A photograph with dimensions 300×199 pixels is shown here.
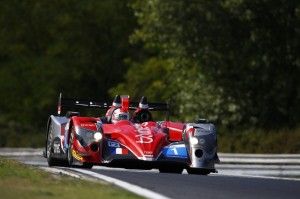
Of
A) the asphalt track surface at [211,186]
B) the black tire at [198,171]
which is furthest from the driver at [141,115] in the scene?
the asphalt track surface at [211,186]

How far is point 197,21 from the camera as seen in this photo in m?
31.8

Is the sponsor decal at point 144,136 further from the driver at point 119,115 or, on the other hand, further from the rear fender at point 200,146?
the driver at point 119,115

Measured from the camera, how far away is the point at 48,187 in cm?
1170

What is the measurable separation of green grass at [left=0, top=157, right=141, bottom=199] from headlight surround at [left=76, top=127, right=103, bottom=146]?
10.4 ft

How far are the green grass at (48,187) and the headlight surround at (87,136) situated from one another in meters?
3.16

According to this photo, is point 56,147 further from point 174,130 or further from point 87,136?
point 174,130

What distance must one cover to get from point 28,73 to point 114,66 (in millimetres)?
4244

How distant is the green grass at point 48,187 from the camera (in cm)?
1078

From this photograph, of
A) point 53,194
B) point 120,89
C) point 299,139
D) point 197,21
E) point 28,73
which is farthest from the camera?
point 28,73

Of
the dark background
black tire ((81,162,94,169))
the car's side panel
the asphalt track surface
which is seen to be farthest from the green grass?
the dark background

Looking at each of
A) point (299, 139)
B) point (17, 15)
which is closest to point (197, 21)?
point (299, 139)

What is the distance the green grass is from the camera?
10.8m

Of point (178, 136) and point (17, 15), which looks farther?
point (17, 15)

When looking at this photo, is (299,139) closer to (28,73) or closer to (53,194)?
(53,194)
